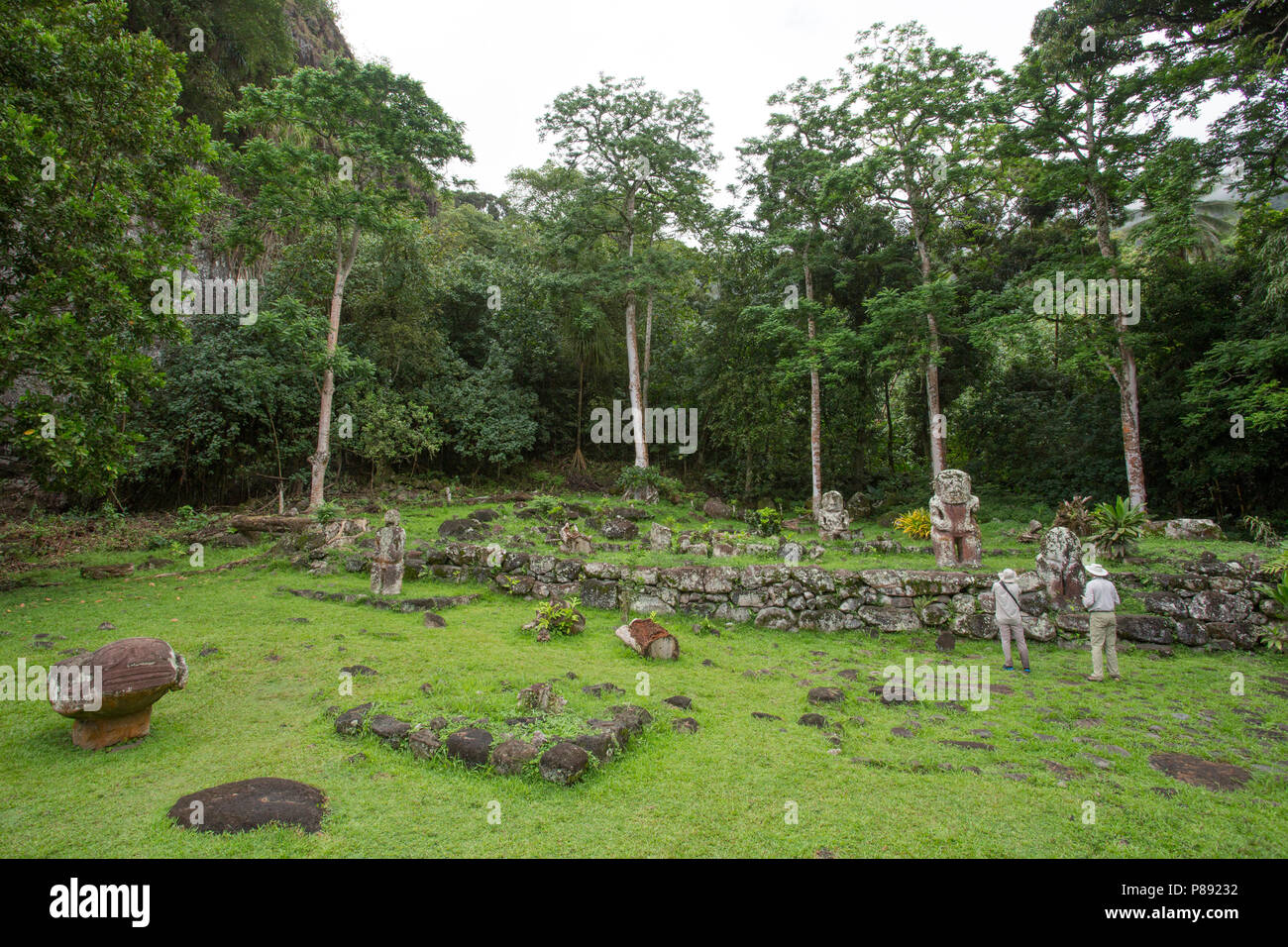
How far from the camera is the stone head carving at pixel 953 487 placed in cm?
1006

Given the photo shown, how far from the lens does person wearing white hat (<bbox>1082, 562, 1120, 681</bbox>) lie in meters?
7.04

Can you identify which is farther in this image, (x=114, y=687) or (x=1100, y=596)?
(x=1100, y=596)

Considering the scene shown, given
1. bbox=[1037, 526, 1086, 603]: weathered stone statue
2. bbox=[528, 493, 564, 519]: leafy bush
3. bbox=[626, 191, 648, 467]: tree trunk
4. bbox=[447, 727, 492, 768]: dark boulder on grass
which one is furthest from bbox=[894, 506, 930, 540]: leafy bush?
bbox=[447, 727, 492, 768]: dark boulder on grass

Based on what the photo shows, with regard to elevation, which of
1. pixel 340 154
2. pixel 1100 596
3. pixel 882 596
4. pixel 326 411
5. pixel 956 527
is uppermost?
pixel 340 154

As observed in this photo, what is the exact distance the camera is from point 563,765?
433cm

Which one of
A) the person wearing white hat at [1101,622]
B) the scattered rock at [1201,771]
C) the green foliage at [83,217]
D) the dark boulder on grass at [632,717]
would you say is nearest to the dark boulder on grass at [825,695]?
the dark boulder on grass at [632,717]

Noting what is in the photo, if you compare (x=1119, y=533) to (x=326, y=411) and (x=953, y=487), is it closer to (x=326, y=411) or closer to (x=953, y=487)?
(x=953, y=487)

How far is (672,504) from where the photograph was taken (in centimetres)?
1933

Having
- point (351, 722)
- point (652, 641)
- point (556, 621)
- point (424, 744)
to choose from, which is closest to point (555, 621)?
point (556, 621)

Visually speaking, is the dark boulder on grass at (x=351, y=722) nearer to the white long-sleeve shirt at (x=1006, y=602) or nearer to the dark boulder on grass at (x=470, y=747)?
the dark boulder on grass at (x=470, y=747)

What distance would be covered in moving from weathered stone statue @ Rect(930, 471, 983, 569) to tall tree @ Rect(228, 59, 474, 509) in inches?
529

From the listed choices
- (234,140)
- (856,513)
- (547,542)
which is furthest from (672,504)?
(234,140)

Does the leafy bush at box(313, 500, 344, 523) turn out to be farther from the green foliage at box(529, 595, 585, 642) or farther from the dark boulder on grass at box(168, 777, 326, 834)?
the dark boulder on grass at box(168, 777, 326, 834)

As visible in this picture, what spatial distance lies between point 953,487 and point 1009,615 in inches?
124
